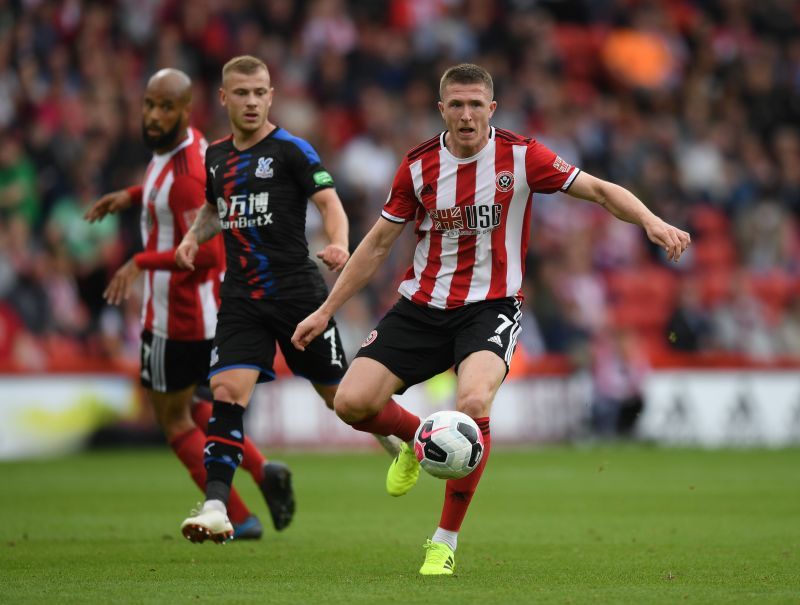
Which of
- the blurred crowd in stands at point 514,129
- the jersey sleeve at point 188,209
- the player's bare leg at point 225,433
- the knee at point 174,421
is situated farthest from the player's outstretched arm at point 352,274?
the blurred crowd in stands at point 514,129

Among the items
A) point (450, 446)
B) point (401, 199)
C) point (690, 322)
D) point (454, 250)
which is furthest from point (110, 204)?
point (690, 322)

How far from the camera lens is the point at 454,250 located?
7055mm

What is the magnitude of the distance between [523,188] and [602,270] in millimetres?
11996

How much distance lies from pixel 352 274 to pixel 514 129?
13.1 m

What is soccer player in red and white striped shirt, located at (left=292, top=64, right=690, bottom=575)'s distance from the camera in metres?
6.83

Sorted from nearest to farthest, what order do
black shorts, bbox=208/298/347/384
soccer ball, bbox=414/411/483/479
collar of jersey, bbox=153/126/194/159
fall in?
1. soccer ball, bbox=414/411/483/479
2. black shorts, bbox=208/298/347/384
3. collar of jersey, bbox=153/126/194/159

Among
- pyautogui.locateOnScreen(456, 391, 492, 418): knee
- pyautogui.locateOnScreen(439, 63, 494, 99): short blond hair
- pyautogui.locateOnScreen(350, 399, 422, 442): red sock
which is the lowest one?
pyautogui.locateOnScreen(350, 399, 422, 442): red sock

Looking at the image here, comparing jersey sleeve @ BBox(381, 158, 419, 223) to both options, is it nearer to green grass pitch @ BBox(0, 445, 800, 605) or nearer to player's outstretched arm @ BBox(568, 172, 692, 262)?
player's outstretched arm @ BBox(568, 172, 692, 262)

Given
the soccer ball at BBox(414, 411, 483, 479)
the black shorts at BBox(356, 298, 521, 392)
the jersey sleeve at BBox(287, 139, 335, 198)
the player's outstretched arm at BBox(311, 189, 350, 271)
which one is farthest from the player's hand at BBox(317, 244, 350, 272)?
the soccer ball at BBox(414, 411, 483, 479)

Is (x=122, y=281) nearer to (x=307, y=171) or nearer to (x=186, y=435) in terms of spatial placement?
(x=186, y=435)

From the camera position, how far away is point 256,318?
7652 millimetres

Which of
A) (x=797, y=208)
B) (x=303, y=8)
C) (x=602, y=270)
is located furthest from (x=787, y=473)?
(x=303, y=8)

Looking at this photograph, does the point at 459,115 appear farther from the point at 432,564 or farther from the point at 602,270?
the point at 602,270

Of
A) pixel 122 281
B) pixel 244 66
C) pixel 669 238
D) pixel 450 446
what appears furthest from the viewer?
pixel 122 281
